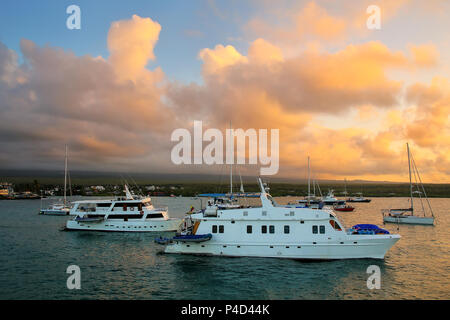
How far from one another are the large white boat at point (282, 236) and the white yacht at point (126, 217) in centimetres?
1694

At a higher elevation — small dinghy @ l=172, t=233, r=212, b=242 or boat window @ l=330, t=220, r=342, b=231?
boat window @ l=330, t=220, r=342, b=231

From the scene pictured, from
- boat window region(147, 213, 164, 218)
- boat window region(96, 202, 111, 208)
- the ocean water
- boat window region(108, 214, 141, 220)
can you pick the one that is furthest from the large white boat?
boat window region(96, 202, 111, 208)

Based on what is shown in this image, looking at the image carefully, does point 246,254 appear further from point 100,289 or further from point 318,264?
point 100,289

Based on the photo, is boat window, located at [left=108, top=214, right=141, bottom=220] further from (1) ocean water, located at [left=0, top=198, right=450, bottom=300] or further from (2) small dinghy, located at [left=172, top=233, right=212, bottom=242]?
(2) small dinghy, located at [left=172, top=233, right=212, bottom=242]

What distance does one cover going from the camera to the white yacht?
40.0 meters

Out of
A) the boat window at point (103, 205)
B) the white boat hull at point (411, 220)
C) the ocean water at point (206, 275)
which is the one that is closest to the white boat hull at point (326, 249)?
the ocean water at point (206, 275)

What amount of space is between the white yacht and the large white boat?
16937mm

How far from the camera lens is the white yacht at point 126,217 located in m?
40.0

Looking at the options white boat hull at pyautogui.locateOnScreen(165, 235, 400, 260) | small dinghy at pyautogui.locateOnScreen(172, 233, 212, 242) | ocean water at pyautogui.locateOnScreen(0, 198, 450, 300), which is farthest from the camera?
small dinghy at pyautogui.locateOnScreen(172, 233, 212, 242)

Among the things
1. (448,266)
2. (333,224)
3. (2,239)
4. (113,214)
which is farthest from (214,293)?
(2,239)

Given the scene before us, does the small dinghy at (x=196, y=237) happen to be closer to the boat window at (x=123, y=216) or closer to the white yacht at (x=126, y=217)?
the white yacht at (x=126, y=217)

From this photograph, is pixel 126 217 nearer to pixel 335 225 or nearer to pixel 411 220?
pixel 335 225

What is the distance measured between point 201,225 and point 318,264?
9642mm
